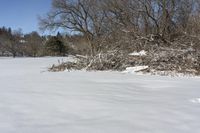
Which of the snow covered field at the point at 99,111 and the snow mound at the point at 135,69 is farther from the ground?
the snow mound at the point at 135,69

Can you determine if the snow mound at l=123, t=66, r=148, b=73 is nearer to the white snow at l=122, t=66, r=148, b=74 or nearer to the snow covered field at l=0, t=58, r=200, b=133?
the white snow at l=122, t=66, r=148, b=74

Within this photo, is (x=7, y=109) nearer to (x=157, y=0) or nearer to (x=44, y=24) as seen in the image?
(x=157, y=0)

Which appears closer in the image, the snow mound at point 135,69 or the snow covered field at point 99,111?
the snow covered field at point 99,111

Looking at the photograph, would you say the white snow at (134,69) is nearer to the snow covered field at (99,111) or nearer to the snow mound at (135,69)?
the snow mound at (135,69)

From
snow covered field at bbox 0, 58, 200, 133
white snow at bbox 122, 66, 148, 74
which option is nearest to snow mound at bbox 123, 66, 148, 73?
white snow at bbox 122, 66, 148, 74

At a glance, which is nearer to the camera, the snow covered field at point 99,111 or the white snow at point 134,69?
the snow covered field at point 99,111

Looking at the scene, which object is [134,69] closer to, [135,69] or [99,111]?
[135,69]

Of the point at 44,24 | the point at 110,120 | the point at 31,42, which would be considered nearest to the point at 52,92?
the point at 110,120

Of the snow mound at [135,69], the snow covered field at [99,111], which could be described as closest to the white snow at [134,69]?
the snow mound at [135,69]

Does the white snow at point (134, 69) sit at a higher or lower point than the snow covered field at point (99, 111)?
higher

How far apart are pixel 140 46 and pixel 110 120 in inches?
364

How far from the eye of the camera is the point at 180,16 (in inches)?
663

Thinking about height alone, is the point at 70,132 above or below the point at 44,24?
below

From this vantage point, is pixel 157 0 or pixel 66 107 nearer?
pixel 66 107
